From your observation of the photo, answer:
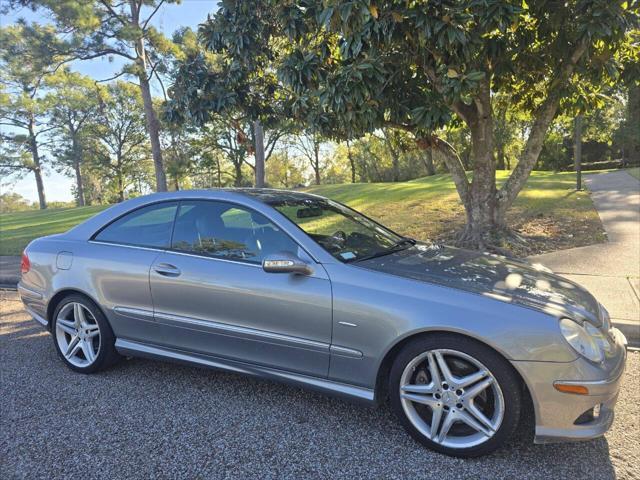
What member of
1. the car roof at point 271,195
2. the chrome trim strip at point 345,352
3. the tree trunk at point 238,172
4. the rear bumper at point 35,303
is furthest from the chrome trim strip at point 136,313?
the tree trunk at point 238,172

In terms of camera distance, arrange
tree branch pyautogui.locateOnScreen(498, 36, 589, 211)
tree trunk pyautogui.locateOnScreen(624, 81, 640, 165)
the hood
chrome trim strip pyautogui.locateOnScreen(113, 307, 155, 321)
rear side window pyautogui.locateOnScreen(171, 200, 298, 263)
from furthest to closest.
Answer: tree trunk pyautogui.locateOnScreen(624, 81, 640, 165), tree branch pyautogui.locateOnScreen(498, 36, 589, 211), chrome trim strip pyautogui.locateOnScreen(113, 307, 155, 321), rear side window pyautogui.locateOnScreen(171, 200, 298, 263), the hood

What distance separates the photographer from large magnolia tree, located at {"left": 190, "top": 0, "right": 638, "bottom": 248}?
4859 mm

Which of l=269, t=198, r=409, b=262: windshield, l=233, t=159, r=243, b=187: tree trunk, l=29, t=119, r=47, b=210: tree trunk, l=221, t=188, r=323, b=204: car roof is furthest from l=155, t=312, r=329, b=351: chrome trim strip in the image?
l=29, t=119, r=47, b=210: tree trunk

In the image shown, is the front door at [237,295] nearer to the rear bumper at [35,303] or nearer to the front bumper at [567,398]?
the front bumper at [567,398]

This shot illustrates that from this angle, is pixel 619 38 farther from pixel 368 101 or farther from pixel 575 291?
pixel 575 291

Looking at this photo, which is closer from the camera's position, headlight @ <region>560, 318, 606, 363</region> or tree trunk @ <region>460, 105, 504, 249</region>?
headlight @ <region>560, 318, 606, 363</region>

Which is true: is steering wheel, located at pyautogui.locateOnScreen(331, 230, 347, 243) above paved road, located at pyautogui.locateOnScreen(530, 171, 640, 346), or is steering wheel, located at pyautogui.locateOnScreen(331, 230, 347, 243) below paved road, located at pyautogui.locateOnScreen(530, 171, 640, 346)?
above

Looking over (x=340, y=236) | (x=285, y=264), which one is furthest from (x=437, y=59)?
(x=285, y=264)

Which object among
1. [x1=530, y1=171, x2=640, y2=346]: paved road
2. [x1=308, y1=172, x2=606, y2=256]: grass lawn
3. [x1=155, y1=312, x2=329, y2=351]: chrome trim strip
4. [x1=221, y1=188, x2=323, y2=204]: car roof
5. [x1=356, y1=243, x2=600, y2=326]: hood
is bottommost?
[x1=530, y1=171, x2=640, y2=346]: paved road

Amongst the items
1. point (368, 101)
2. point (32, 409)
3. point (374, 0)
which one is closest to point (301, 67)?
point (368, 101)

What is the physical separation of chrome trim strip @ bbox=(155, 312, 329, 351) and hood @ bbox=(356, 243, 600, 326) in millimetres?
589

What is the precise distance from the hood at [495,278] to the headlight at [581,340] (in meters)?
0.09

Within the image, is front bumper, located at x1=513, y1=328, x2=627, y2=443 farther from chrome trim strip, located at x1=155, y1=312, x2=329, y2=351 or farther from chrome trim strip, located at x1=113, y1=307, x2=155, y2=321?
chrome trim strip, located at x1=113, y1=307, x2=155, y2=321

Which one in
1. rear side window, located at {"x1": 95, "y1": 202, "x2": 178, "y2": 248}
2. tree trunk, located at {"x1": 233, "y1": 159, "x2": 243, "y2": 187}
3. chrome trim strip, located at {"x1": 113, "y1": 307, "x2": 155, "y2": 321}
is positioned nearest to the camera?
chrome trim strip, located at {"x1": 113, "y1": 307, "x2": 155, "y2": 321}
